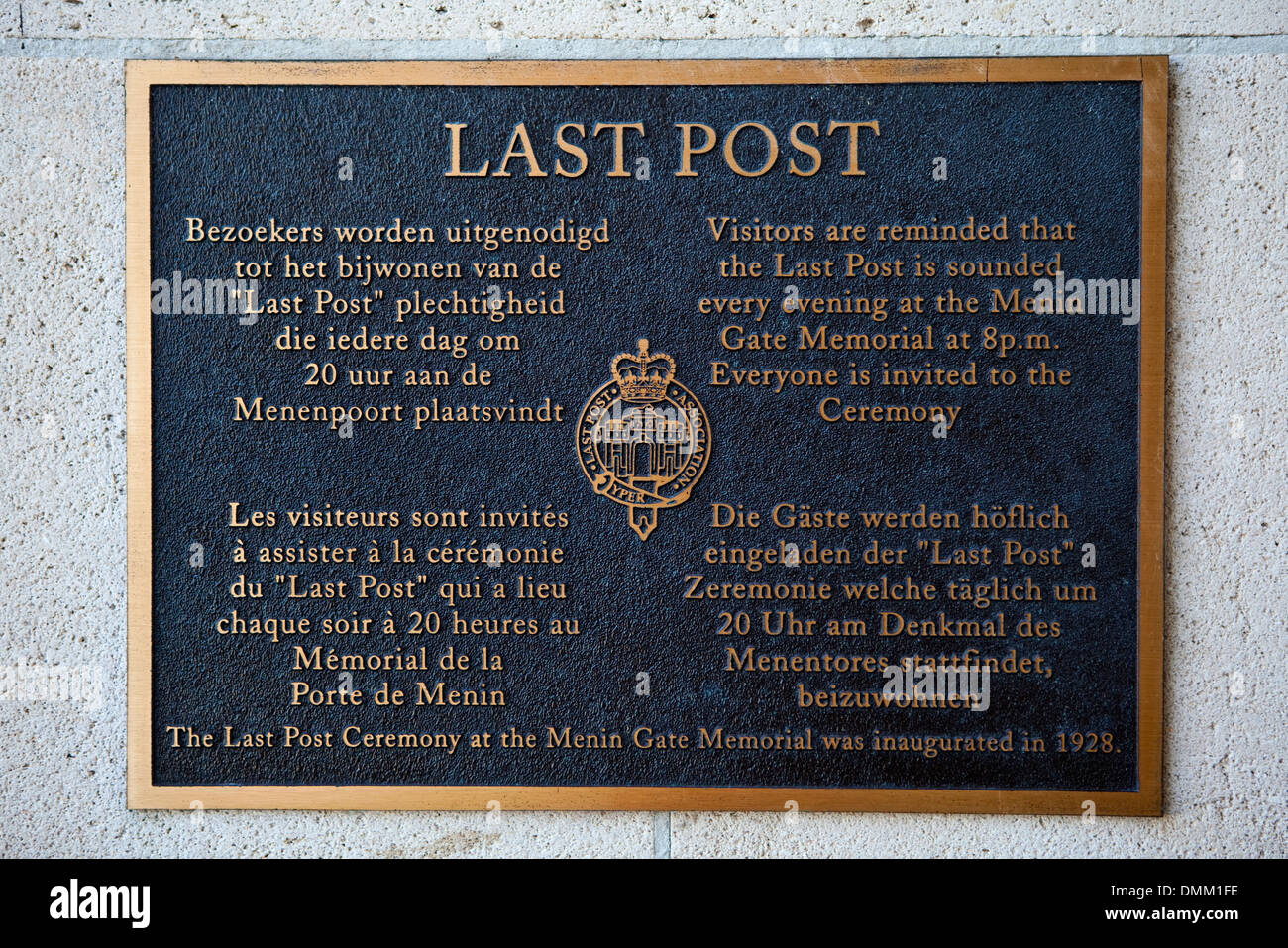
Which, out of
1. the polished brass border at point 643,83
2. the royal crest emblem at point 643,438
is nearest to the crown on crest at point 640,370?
the royal crest emblem at point 643,438

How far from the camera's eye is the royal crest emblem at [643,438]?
7.75ft

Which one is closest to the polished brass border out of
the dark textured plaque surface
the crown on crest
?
the dark textured plaque surface

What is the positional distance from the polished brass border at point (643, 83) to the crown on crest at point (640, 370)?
0.82 m

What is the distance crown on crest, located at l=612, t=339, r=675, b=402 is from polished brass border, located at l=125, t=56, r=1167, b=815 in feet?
2.70

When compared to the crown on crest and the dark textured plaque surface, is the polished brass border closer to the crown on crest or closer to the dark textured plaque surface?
the dark textured plaque surface

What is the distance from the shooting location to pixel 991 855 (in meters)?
2.41

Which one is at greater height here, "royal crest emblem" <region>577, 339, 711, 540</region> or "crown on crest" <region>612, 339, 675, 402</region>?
"crown on crest" <region>612, 339, 675, 402</region>

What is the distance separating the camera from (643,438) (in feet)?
7.79

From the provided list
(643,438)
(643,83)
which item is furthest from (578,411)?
(643,83)

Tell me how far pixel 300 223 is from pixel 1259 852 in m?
3.50

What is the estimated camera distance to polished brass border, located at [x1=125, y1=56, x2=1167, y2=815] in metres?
2.33

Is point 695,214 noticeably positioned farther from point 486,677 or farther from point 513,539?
point 486,677

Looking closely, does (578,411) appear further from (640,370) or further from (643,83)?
(643,83)

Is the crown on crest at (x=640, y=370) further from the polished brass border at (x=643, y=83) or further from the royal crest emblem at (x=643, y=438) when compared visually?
the polished brass border at (x=643, y=83)
